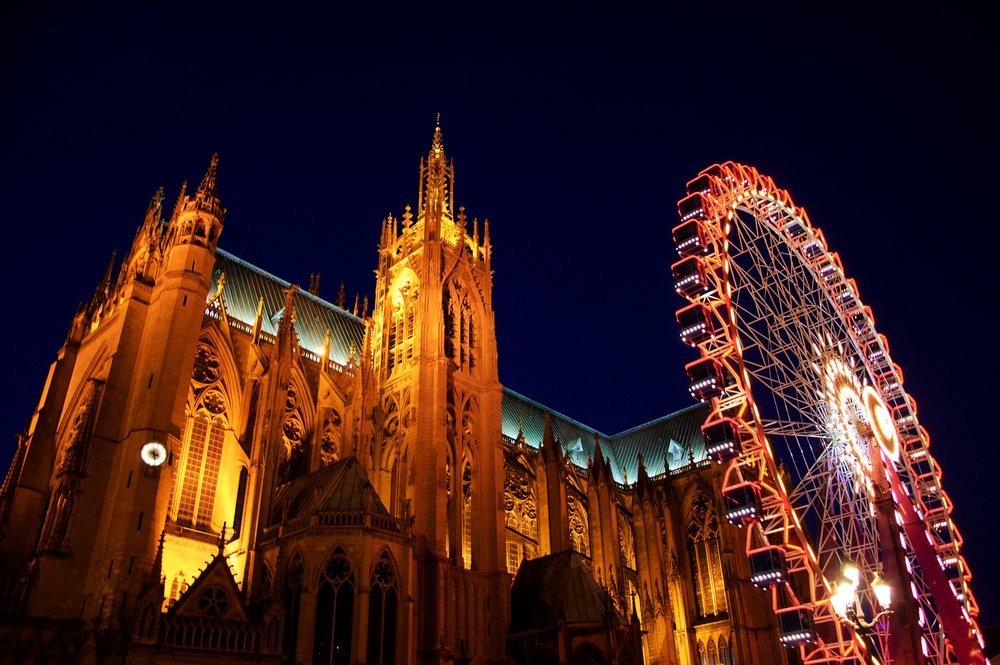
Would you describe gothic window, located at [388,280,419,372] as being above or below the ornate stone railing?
above

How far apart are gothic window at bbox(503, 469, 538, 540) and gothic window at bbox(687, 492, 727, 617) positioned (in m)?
12.6

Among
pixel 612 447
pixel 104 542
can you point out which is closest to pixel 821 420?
pixel 104 542

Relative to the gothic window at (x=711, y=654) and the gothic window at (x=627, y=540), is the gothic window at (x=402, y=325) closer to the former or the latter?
the gothic window at (x=627, y=540)

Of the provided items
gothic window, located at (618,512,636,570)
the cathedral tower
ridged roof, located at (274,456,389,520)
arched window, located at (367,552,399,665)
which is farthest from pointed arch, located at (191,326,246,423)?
gothic window, located at (618,512,636,570)

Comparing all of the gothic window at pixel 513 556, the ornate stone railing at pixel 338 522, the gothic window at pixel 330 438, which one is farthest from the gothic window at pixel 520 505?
the ornate stone railing at pixel 338 522

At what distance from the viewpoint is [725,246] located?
35.5 meters

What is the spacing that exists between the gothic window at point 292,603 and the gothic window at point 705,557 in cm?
3065

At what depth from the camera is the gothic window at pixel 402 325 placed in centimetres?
4131

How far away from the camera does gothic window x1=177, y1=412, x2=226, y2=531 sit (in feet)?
106

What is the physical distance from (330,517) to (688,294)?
18.1m

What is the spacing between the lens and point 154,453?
27891mm

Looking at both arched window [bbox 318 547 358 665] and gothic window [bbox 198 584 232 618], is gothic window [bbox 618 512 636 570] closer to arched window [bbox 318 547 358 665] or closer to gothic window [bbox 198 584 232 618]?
arched window [bbox 318 547 358 665]

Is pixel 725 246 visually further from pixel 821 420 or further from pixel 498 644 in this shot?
pixel 498 644

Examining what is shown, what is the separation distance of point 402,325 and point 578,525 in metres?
18.4
